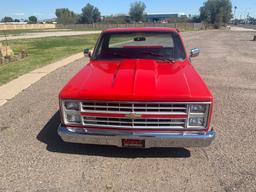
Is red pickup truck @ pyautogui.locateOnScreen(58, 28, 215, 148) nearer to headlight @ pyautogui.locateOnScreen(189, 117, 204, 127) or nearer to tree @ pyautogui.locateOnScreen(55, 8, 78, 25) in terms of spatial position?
headlight @ pyautogui.locateOnScreen(189, 117, 204, 127)

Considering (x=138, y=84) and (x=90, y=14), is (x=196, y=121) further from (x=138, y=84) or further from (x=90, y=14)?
(x=90, y=14)

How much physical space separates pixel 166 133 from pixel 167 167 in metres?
0.48

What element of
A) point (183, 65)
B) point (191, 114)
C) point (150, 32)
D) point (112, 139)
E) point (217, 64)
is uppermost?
point (150, 32)

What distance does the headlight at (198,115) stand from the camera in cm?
359

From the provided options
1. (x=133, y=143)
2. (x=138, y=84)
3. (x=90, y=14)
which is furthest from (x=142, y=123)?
(x=90, y=14)

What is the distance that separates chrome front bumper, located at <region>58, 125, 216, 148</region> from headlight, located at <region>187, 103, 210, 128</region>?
0.12 meters

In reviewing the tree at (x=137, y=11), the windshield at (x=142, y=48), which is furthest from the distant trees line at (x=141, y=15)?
the windshield at (x=142, y=48)

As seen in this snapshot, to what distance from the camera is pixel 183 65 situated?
4824mm

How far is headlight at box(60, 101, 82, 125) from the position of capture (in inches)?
148

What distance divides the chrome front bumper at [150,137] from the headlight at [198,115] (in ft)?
0.38

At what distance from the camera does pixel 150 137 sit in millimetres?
3668

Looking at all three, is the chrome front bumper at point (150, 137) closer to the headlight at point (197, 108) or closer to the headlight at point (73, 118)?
the headlight at point (73, 118)

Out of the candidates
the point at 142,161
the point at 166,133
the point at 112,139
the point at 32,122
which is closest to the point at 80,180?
the point at 112,139

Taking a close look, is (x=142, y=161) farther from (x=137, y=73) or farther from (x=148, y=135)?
(x=137, y=73)
